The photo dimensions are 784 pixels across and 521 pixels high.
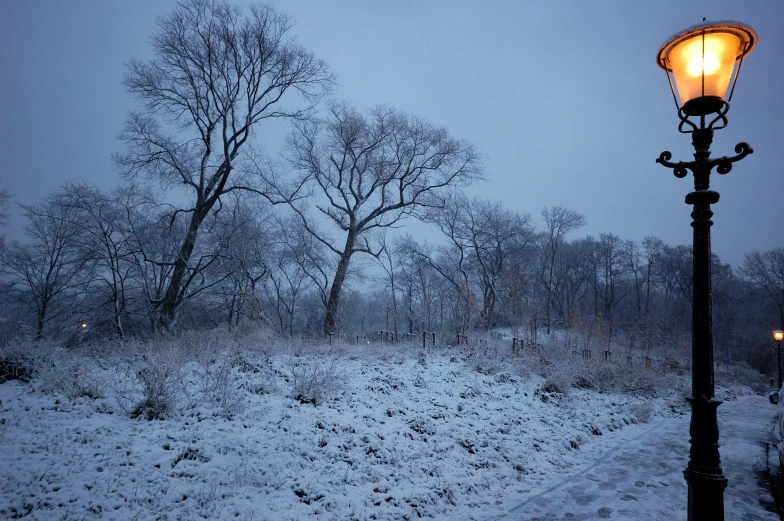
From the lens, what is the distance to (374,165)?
701 inches

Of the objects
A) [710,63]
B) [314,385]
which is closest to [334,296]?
[314,385]

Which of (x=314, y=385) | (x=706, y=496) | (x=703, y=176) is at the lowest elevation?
(x=314, y=385)

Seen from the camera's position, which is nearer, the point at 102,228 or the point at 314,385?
the point at 314,385

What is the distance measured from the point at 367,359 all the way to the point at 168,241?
11.1m

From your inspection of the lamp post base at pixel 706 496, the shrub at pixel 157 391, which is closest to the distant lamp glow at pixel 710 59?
the lamp post base at pixel 706 496

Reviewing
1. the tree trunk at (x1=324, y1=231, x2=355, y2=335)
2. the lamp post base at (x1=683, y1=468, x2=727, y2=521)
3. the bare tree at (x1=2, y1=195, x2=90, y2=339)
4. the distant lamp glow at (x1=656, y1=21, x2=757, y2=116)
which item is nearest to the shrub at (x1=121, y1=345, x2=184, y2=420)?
the lamp post base at (x1=683, y1=468, x2=727, y2=521)

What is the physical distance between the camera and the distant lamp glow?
9.42 feet

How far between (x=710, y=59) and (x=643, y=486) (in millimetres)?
5937

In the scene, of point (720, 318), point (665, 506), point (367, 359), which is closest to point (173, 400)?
point (367, 359)

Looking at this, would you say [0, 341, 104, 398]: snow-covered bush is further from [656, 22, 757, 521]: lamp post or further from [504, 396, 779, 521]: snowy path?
[656, 22, 757, 521]: lamp post

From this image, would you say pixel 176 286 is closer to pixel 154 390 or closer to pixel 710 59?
pixel 154 390

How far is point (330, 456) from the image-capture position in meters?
5.09

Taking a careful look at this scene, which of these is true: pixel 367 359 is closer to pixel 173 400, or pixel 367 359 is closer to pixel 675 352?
pixel 173 400

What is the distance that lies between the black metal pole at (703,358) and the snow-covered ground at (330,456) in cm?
244
